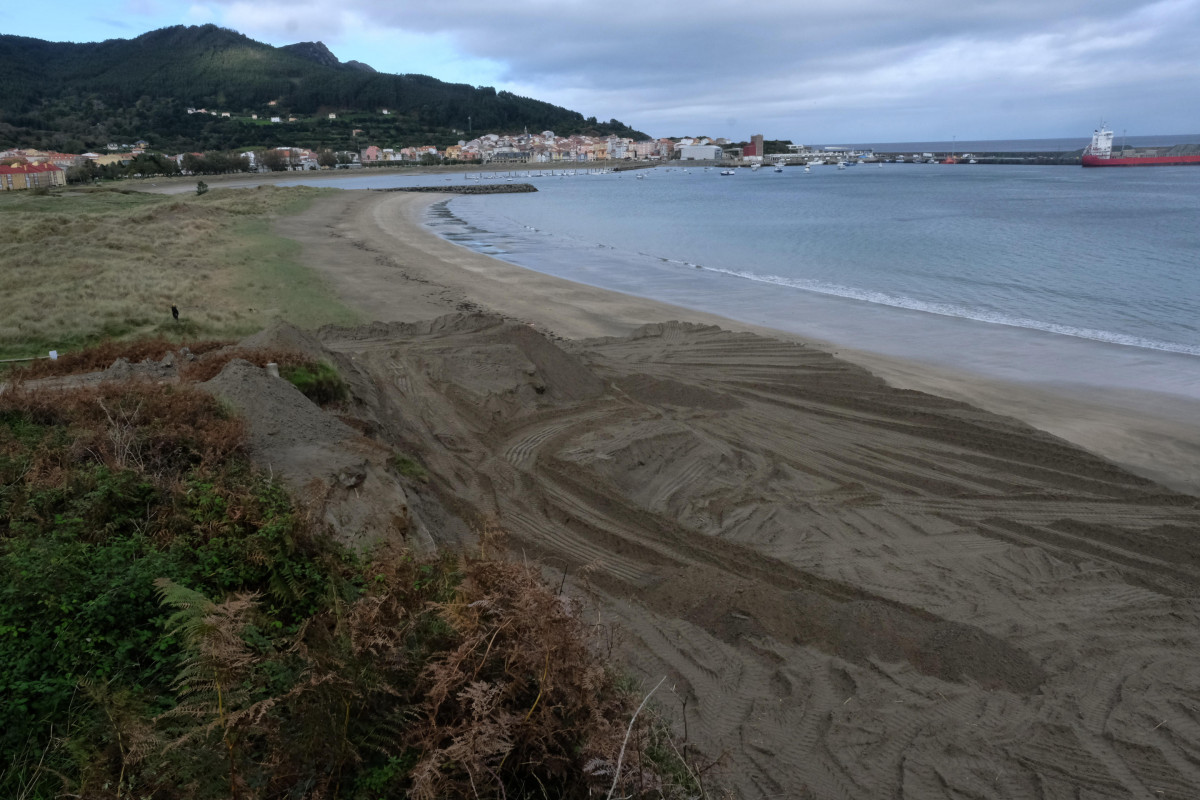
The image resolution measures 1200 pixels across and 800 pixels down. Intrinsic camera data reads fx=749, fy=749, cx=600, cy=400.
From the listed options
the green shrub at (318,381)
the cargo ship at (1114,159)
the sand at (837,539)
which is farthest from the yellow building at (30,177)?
the cargo ship at (1114,159)

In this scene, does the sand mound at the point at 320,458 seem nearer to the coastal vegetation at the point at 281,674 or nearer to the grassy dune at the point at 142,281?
the coastal vegetation at the point at 281,674

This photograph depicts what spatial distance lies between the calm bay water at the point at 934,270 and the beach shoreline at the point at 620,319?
1.07 metres

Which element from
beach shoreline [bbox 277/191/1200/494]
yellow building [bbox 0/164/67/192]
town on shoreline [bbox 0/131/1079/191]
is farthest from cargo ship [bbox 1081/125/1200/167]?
yellow building [bbox 0/164/67/192]

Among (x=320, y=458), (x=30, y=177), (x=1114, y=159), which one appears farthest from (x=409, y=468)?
(x=1114, y=159)

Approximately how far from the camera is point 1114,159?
13300cm

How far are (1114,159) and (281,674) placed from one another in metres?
165

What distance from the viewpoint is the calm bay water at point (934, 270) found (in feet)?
59.2

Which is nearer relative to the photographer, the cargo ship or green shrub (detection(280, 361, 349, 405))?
green shrub (detection(280, 361, 349, 405))

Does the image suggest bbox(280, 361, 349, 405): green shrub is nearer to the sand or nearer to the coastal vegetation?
the sand

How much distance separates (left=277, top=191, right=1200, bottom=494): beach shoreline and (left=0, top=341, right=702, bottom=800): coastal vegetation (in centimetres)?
1034

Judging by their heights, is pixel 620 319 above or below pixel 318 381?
below

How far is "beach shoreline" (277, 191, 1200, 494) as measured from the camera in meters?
11.9

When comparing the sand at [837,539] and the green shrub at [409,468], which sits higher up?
the green shrub at [409,468]

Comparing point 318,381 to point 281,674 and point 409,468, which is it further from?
point 281,674
